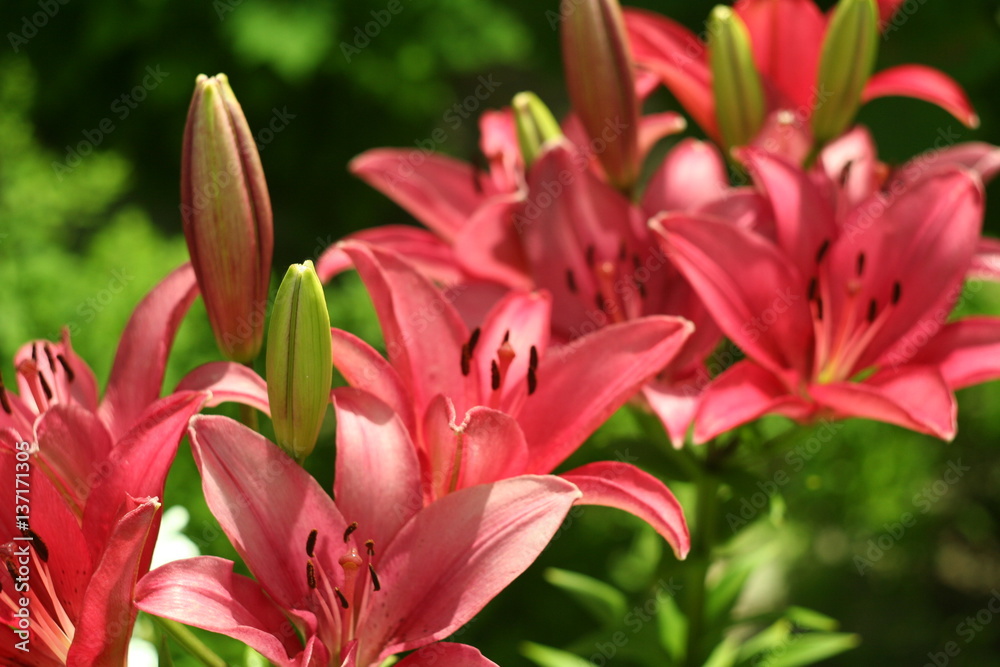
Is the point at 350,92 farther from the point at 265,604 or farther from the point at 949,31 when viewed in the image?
the point at 265,604

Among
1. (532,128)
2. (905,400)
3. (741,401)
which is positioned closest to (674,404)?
(741,401)

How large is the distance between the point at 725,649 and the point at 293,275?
55cm

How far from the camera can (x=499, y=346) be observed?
2.43 ft

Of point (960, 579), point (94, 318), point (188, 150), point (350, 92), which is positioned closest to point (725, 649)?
point (188, 150)

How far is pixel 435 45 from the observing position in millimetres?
2711

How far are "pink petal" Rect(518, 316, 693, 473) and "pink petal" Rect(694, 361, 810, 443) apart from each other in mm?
62

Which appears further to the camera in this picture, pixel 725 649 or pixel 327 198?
pixel 327 198

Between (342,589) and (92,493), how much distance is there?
0.49 ft

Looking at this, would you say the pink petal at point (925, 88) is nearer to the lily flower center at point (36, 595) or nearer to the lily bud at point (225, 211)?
the lily bud at point (225, 211)

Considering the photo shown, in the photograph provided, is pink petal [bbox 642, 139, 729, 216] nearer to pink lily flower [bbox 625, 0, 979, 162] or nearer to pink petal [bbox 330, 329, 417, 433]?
pink lily flower [bbox 625, 0, 979, 162]

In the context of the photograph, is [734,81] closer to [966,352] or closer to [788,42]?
[788,42]

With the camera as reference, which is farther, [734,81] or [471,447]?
[734,81]

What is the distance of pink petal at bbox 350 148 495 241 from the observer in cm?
93

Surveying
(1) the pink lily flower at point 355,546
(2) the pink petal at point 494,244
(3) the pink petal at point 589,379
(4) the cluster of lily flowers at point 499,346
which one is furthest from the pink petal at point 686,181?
(1) the pink lily flower at point 355,546
